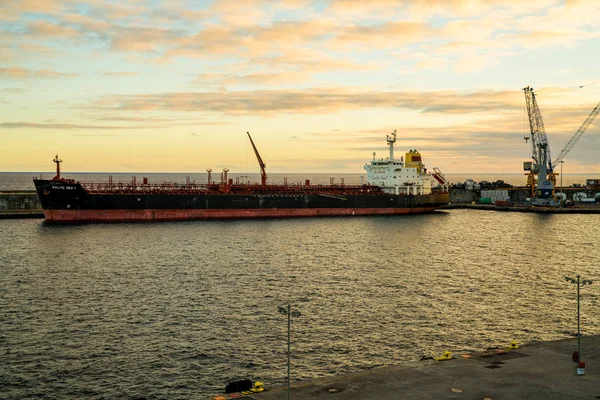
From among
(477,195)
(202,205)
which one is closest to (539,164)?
(477,195)

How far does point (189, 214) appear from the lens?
100188 millimetres

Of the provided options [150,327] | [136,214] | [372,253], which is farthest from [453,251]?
[136,214]

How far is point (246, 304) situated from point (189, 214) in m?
60.1

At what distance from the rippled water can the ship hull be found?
32.3 feet

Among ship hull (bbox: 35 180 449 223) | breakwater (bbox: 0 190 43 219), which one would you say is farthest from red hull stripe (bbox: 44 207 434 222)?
breakwater (bbox: 0 190 43 219)

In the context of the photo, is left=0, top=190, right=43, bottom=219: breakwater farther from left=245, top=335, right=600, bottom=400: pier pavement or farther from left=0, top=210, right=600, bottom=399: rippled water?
left=245, top=335, right=600, bottom=400: pier pavement

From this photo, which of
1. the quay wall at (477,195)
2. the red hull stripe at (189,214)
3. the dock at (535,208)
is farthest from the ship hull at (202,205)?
the quay wall at (477,195)

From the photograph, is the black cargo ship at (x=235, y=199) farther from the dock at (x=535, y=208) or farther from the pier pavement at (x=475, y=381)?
the pier pavement at (x=475, y=381)

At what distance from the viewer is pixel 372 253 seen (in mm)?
68438

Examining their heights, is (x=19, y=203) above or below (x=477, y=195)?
below

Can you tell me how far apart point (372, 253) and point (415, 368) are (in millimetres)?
42605

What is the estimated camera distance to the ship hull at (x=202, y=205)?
90.9 m

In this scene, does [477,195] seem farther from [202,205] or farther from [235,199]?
[202,205]

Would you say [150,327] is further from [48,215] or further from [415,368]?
[48,215]
